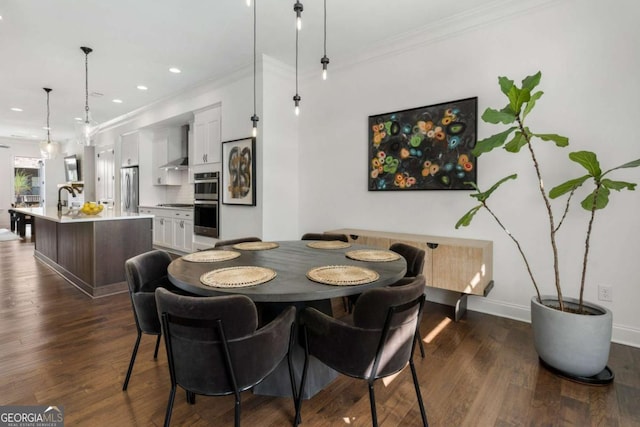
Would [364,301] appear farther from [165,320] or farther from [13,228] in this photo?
[13,228]

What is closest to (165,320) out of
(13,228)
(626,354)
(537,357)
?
(537,357)

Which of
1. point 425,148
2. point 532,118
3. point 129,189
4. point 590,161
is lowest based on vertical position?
point 129,189

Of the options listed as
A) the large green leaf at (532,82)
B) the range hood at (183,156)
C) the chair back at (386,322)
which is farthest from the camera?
the range hood at (183,156)

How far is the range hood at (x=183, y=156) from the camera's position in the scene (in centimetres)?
615

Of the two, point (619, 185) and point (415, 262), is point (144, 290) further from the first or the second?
point (619, 185)

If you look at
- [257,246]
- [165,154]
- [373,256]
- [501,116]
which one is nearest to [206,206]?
[165,154]

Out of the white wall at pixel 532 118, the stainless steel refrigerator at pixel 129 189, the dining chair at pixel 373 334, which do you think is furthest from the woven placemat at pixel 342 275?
the stainless steel refrigerator at pixel 129 189

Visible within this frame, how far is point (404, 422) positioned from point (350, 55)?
3.80m

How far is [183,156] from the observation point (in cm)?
661

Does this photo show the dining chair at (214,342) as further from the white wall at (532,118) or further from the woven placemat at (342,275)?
the white wall at (532,118)

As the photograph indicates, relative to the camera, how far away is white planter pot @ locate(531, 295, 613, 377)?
1.95 m

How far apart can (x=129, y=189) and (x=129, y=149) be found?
2.93 ft

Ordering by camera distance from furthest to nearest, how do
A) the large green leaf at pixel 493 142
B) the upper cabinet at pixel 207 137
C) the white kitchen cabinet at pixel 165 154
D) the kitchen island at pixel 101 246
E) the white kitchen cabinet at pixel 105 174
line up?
the white kitchen cabinet at pixel 105 174, the white kitchen cabinet at pixel 165 154, the upper cabinet at pixel 207 137, the kitchen island at pixel 101 246, the large green leaf at pixel 493 142

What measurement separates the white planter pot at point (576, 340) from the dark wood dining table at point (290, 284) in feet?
3.51
